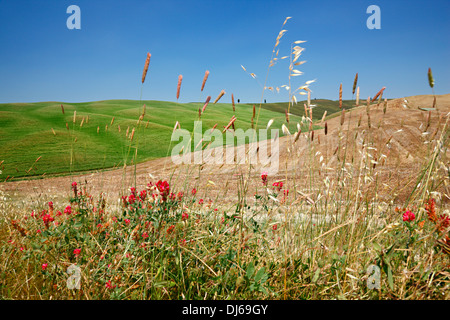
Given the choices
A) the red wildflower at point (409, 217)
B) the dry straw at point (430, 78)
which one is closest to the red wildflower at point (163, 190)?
the red wildflower at point (409, 217)

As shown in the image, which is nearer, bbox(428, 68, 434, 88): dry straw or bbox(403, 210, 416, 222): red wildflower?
bbox(403, 210, 416, 222): red wildflower

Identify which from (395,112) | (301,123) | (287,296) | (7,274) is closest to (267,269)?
(287,296)

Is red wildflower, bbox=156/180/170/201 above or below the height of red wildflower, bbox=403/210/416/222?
above

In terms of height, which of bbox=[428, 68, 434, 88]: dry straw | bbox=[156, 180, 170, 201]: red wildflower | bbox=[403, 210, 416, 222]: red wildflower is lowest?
bbox=[403, 210, 416, 222]: red wildflower

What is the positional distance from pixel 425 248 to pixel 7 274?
3175mm

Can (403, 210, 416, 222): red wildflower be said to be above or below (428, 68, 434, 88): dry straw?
below

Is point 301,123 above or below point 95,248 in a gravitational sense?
above

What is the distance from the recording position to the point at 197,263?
1.83 m

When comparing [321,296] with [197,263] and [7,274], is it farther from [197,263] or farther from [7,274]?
A: [7,274]

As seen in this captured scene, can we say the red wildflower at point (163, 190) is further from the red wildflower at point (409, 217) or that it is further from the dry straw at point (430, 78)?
the dry straw at point (430, 78)

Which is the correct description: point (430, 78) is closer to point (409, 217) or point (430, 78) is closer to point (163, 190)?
point (409, 217)

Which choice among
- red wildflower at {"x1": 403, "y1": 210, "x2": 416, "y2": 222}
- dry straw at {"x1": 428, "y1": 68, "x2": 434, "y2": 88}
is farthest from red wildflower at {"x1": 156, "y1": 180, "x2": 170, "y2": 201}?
dry straw at {"x1": 428, "y1": 68, "x2": 434, "y2": 88}

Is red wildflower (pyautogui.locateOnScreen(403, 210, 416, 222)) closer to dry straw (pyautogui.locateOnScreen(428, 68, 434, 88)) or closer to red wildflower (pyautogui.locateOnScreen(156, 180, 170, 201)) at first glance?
dry straw (pyautogui.locateOnScreen(428, 68, 434, 88))

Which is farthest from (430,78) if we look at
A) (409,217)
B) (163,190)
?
(163,190)
